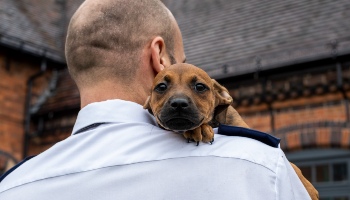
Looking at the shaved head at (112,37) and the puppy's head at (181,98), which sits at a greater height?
the shaved head at (112,37)

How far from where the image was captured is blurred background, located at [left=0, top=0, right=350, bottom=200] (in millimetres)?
8328

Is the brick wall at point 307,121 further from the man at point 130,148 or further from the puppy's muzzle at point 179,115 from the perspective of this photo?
the puppy's muzzle at point 179,115

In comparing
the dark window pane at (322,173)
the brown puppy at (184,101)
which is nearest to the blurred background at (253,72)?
the dark window pane at (322,173)

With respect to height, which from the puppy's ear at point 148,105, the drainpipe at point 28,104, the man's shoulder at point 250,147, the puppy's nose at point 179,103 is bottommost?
the drainpipe at point 28,104

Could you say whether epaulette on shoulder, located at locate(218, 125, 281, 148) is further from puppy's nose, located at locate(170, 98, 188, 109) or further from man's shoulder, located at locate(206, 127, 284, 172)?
puppy's nose, located at locate(170, 98, 188, 109)

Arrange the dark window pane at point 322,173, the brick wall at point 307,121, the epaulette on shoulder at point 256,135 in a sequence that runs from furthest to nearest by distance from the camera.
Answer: the dark window pane at point 322,173, the brick wall at point 307,121, the epaulette on shoulder at point 256,135

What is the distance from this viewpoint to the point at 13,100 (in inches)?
442

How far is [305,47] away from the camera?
344 inches

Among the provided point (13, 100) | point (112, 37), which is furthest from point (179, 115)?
point (13, 100)

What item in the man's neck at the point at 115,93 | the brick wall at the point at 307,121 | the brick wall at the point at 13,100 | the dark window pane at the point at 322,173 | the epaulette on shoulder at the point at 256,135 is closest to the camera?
the epaulette on shoulder at the point at 256,135

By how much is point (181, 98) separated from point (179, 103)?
0.8 inches

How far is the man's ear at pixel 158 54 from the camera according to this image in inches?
73.5

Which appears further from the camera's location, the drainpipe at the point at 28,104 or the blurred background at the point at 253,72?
the drainpipe at the point at 28,104

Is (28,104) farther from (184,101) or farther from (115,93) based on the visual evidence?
(184,101)
